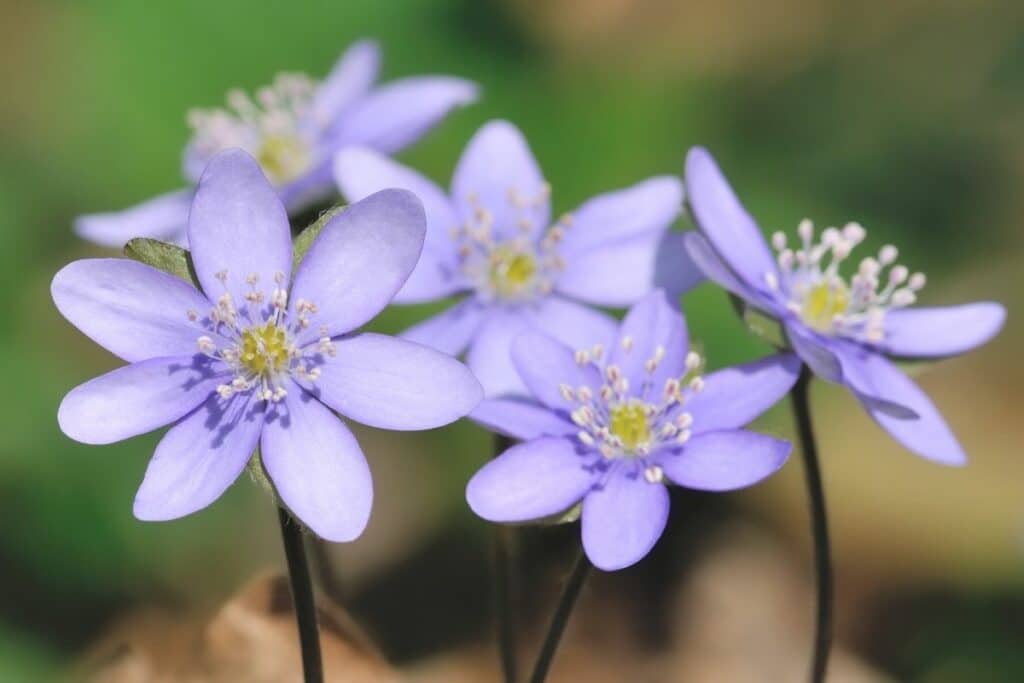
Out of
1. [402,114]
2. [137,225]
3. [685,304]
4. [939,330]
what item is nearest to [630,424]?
[939,330]

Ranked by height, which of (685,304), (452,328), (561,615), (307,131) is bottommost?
(561,615)

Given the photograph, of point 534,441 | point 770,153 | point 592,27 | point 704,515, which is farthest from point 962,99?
point 534,441

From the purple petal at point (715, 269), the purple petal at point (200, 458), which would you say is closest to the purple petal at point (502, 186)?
the purple petal at point (715, 269)

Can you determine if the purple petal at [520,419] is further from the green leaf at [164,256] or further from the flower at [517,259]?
the green leaf at [164,256]

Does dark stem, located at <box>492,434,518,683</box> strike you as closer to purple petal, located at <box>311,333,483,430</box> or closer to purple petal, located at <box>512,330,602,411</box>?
purple petal, located at <box>512,330,602,411</box>

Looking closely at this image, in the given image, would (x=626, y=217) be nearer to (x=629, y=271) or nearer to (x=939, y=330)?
(x=629, y=271)

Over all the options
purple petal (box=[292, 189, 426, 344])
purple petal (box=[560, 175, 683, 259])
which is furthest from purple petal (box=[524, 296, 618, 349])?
purple petal (box=[292, 189, 426, 344])

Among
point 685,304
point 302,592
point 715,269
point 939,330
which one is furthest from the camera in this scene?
point 685,304
